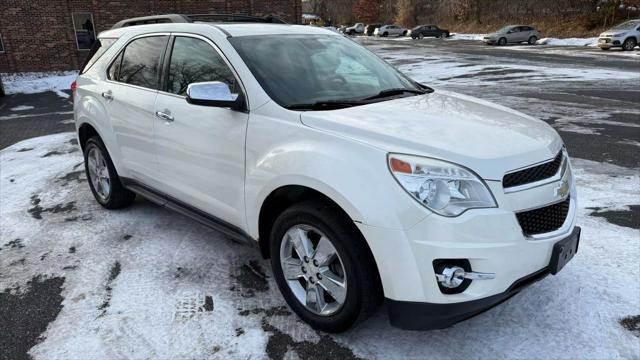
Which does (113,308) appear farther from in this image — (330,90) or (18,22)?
(18,22)

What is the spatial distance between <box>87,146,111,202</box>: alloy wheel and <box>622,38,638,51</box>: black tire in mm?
29971

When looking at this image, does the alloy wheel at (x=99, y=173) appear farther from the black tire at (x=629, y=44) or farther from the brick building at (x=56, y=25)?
the black tire at (x=629, y=44)

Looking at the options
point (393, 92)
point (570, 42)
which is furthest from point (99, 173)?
point (570, 42)

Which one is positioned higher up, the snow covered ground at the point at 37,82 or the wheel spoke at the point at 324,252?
the wheel spoke at the point at 324,252

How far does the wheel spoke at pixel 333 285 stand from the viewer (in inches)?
108

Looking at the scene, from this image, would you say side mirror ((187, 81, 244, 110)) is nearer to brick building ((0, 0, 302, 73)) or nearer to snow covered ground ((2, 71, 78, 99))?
snow covered ground ((2, 71, 78, 99))

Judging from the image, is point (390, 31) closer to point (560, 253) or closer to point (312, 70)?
point (312, 70)

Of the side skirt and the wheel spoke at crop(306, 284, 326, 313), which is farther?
the side skirt

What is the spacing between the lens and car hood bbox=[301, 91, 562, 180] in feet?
8.07

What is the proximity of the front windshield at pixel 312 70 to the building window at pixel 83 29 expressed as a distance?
21.5 metres

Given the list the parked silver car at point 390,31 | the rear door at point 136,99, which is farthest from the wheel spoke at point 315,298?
the parked silver car at point 390,31

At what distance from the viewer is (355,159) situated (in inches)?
99.2

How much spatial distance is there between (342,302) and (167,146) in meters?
1.90

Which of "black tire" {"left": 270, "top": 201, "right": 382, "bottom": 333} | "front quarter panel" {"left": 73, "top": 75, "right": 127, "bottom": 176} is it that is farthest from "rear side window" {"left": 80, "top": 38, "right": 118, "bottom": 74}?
"black tire" {"left": 270, "top": 201, "right": 382, "bottom": 333}
